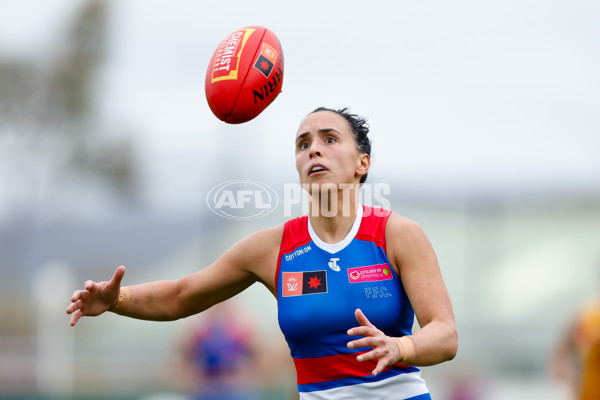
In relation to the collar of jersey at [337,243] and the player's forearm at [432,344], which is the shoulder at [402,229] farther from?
the player's forearm at [432,344]

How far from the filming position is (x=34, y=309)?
18.7 meters

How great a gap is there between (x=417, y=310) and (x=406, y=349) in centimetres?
42

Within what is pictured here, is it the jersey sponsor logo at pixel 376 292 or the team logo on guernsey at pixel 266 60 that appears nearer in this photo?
the jersey sponsor logo at pixel 376 292

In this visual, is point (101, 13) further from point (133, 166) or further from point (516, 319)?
point (516, 319)

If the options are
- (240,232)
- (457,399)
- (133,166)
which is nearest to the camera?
(457,399)

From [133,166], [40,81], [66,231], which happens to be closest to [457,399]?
[66,231]

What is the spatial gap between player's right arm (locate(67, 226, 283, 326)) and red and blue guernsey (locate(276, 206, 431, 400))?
0.71 ft

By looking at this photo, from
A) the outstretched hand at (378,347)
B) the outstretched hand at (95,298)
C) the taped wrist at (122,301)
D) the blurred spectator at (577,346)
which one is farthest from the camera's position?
the blurred spectator at (577,346)

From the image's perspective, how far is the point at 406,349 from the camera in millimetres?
3297

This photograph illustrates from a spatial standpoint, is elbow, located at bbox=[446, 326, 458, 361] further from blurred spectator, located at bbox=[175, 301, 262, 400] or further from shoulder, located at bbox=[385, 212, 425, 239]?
blurred spectator, located at bbox=[175, 301, 262, 400]

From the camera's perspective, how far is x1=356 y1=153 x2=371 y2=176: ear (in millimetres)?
4133

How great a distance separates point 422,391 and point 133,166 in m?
24.1

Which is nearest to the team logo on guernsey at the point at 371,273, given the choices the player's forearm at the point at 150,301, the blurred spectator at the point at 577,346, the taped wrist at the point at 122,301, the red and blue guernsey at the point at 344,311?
the red and blue guernsey at the point at 344,311

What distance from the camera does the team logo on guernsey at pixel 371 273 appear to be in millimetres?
3822
